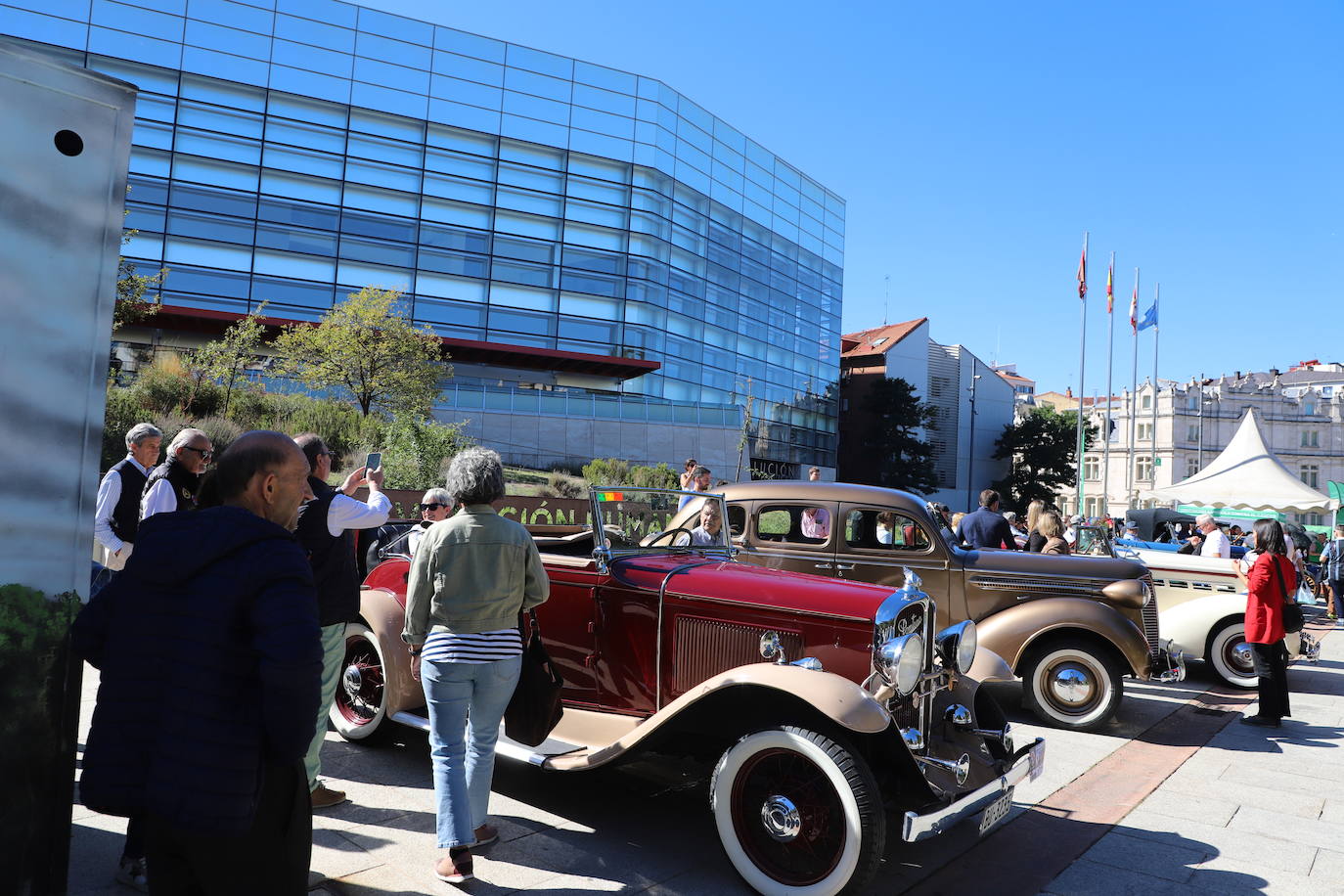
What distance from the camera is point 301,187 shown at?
34969 mm

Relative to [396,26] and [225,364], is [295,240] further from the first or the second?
[225,364]

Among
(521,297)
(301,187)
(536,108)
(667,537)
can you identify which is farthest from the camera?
(536,108)

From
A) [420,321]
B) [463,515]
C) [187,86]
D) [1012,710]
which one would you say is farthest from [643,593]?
[187,86]

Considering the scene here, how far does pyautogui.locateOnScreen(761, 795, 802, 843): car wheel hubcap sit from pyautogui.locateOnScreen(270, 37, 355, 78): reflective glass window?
38747 mm

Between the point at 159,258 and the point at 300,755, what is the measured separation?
36962mm

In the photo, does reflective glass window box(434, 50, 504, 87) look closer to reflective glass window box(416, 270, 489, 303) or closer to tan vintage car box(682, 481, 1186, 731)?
reflective glass window box(416, 270, 489, 303)

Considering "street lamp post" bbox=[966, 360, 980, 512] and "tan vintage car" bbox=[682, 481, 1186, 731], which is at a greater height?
"street lamp post" bbox=[966, 360, 980, 512]

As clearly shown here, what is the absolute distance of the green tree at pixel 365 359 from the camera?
2359cm

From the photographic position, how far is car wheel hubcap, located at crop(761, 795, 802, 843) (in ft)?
11.7

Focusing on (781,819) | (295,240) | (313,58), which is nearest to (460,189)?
(295,240)

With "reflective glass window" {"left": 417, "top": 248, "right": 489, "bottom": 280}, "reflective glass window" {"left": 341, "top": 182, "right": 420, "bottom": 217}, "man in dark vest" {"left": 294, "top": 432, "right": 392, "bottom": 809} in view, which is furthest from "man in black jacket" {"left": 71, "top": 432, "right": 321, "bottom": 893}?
"reflective glass window" {"left": 341, "top": 182, "right": 420, "bottom": 217}

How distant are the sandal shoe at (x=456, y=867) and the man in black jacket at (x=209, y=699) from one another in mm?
1524

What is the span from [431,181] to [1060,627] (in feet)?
116

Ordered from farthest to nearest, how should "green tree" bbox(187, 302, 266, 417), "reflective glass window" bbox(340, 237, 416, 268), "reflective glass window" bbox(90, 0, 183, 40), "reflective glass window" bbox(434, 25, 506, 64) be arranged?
"reflective glass window" bbox(434, 25, 506, 64)
"reflective glass window" bbox(340, 237, 416, 268)
"reflective glass window" bbox(90, 0, 183, 40)
"green tree" bbox(187, 302, 266, 417)
